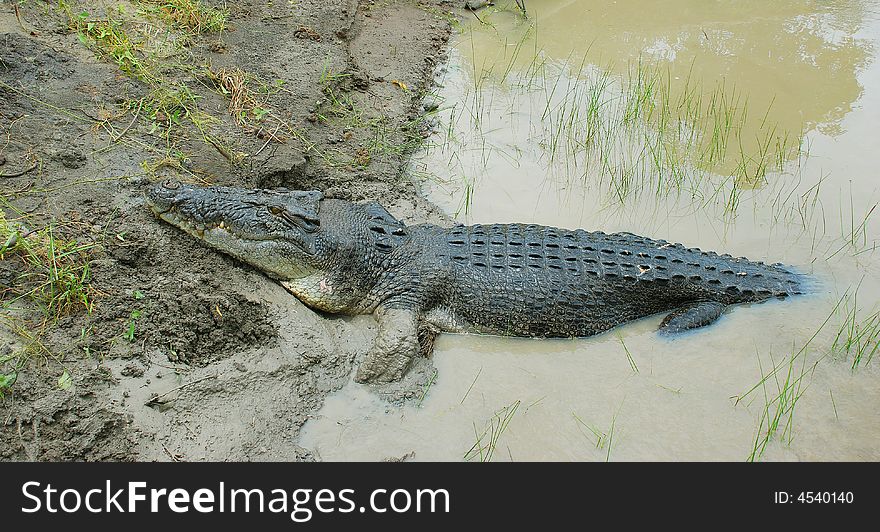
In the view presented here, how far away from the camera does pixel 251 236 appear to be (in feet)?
13.5

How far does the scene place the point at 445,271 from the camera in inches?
166

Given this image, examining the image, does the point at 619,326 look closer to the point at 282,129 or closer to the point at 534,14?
the point at 282,129

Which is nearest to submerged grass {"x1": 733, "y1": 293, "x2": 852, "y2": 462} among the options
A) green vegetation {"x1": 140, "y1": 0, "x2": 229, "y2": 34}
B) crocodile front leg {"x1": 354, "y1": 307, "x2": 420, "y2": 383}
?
crocodile front leg {"x1": 354, "y1": 307, "x2": 420, "y2": 383}

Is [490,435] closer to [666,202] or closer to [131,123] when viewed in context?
[666,202]

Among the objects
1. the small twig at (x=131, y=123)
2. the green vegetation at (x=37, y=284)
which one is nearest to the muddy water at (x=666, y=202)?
the green vegetation at (x=37, y=284)

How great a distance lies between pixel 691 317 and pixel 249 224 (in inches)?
106

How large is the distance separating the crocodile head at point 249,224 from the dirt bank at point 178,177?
4.1 inches

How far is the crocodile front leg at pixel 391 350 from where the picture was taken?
12.4ft

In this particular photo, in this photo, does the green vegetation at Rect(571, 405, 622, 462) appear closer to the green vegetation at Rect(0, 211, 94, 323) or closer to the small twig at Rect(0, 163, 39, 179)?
the green vegetation at Rect(0, 211, 94, 323)

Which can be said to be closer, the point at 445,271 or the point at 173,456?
the point at 173,456

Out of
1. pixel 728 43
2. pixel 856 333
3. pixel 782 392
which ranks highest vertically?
pixel 728 43

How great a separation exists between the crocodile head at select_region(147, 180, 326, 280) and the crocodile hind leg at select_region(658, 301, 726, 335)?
6.97 feet

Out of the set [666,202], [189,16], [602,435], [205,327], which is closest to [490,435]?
[602,435]

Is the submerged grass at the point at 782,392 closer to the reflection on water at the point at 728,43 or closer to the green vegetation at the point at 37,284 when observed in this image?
the reflection on water at the point at 728,43
